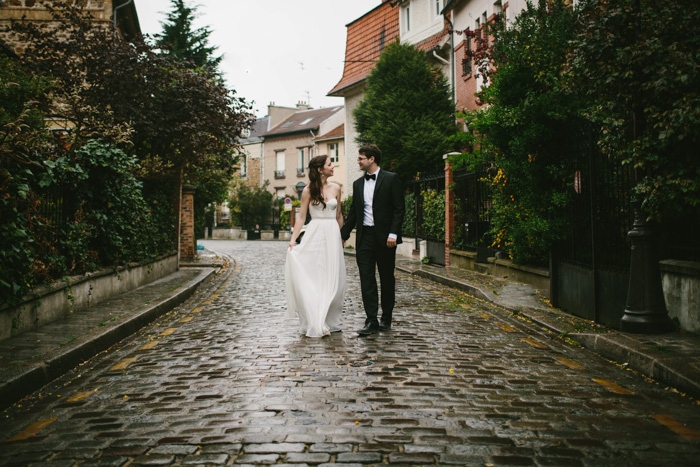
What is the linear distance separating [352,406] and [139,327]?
4735 millimetres

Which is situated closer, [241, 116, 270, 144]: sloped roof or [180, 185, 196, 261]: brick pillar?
[180, 185, 196, 261]: brick pillar

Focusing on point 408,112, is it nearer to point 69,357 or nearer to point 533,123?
point 533,123

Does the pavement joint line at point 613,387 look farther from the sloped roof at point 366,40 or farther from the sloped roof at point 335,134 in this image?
the sloped roof at point 335,134

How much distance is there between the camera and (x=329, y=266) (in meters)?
8.05

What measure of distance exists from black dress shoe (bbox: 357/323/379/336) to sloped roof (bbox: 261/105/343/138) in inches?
1975

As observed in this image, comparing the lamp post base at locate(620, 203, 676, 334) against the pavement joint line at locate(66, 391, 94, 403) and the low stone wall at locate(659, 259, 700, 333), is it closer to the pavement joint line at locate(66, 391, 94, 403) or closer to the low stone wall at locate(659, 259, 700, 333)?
the low stone wall at locate(659, 259, 700, 333)

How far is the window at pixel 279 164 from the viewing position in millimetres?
61438

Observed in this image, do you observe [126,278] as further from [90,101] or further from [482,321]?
[482,321]

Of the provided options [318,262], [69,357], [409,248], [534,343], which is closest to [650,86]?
[534,343]

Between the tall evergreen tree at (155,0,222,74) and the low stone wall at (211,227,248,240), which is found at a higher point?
the tall evergreen tree at (155,0,222,74)

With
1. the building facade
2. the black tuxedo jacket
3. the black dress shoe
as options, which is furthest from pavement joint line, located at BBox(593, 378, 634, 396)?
the building facade

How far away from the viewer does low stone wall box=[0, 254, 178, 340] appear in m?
7.21

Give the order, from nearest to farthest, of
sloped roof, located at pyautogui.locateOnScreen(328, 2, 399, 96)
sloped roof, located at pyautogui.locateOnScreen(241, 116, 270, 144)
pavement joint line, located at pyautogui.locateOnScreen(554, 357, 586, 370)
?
pavement joint line, located at pyautogui.locateOnScreen(554, 357, 586, 370), sloped roof, located at pyautogui.locateOnScreen(328, 2, 399, 96), sloped roof, located at pyautogui.locateOnScreen(241, 116, 270, 144)

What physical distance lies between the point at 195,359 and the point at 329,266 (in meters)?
2.10
